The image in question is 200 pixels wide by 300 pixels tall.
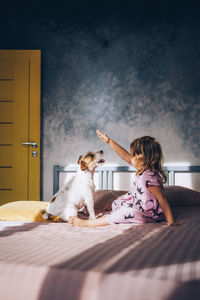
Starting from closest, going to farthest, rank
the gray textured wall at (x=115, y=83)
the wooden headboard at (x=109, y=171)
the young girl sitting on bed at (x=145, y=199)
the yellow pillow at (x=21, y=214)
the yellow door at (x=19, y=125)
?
the young girl sitting on bed at (x=145, y=199)
the yellow pillow at (x=21, y=214)
the wooden headboard at (x=109, y=171)
the gray textured wall at (x=115, y=83)
the yellow door at (x=19, y=125)

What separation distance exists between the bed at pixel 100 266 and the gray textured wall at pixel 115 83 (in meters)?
2.05

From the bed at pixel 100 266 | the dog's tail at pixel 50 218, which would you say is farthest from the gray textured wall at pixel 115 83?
the bed at pixel 100 266

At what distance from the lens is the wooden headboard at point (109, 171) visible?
9.75 ft

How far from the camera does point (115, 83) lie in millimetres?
3297

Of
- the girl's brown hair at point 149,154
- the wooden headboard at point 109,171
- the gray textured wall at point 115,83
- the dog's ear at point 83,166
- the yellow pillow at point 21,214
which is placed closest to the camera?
the girl's brown hair at point 149,154

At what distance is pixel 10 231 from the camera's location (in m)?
1.37

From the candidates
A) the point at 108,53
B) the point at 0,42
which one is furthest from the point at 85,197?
the point at 0,42

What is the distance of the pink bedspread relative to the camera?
28.5 inches

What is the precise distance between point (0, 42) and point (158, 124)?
222 cm

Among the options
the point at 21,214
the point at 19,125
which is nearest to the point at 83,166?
the point at 21,214

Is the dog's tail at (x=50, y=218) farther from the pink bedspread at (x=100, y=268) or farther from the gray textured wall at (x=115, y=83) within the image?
the gray textured wall at (x=115, y=83)

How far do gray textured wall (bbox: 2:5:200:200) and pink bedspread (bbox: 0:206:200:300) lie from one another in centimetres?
214

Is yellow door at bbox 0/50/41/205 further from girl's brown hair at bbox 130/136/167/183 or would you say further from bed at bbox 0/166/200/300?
bed at bbox 0/166/200/300

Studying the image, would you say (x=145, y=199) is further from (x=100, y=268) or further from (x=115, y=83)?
(x=115, y=83)
